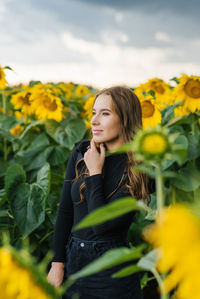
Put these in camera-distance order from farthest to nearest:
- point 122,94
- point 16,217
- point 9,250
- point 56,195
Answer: point 56,195, point 16,217, point 122,94, point 9,250

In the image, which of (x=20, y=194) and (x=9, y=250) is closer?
(x=9, y=250)

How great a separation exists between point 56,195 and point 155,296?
0.60m

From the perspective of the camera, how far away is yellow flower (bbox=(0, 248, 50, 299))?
26 cm

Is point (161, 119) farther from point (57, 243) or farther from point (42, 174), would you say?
point (57, 243)

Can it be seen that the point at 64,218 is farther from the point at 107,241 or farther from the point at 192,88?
the point at 192,88

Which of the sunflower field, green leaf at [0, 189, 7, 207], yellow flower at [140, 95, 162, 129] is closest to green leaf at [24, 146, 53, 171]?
the sunflower field

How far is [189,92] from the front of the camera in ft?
5.12

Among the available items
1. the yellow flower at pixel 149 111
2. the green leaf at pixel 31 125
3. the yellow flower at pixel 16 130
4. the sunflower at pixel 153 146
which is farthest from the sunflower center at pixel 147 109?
the sunflower at pixel 153 146

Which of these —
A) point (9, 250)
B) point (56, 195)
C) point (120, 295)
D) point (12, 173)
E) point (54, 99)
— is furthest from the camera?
point (54, 99)

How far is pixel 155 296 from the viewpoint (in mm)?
1612

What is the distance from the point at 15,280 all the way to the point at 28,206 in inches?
48.6

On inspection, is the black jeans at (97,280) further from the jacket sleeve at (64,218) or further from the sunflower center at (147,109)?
the sunflower center at (147,109)

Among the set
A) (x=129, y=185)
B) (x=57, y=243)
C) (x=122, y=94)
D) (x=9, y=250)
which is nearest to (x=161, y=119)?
(x=122, y=94)

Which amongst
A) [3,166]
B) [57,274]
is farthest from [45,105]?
[57,274]
